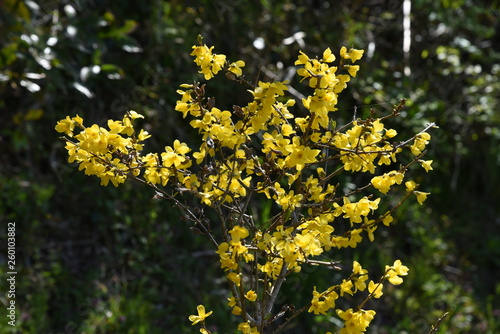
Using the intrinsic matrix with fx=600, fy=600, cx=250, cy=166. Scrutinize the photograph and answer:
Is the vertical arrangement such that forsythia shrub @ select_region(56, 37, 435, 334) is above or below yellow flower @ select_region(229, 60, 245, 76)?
below

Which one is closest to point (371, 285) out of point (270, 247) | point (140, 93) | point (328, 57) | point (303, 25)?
point (270, 247)

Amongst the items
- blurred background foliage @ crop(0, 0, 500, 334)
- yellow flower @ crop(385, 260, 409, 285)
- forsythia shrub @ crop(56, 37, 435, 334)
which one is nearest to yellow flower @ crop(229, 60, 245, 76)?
forsythia shrub @ crop(56, 37, 435, 334)

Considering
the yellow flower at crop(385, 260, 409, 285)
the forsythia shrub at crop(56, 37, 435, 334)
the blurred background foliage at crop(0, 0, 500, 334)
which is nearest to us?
the forsythia shrub at crop(56, 37, 435, 334)

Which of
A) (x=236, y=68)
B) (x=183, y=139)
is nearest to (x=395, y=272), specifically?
(x=236, y=68)

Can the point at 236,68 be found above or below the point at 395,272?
above

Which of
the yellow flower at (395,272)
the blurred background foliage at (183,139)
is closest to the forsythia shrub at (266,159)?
the yellow flower at (395,272)

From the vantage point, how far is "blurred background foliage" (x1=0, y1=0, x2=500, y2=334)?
3.12 meters

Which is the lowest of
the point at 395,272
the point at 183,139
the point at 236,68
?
the point at 183,139

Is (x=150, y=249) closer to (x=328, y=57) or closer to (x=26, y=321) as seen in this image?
(x=26, y=321)

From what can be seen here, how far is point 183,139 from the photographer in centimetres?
349

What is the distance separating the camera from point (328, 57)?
1335 mm

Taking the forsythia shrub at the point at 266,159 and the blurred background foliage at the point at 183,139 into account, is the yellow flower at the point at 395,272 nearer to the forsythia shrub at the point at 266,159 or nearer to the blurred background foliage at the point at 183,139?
the forsythia shrub at the point at 266,159

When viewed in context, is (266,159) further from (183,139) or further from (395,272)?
(183,139)

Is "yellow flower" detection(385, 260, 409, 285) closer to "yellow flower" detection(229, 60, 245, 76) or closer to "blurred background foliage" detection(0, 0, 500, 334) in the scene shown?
"yellow flower" detection(229, 60, 245, 76)
